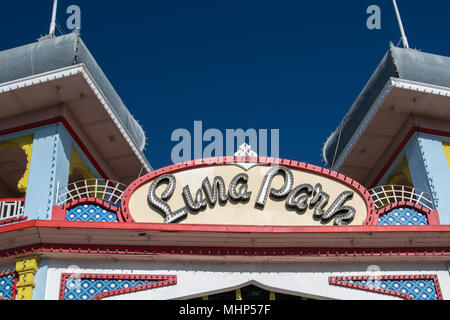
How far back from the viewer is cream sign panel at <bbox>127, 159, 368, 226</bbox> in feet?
39.3

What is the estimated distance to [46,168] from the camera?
513 inches

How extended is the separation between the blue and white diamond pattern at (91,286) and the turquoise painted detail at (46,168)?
1789 mm

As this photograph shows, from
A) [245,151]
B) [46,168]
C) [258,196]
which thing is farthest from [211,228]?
[46,168]

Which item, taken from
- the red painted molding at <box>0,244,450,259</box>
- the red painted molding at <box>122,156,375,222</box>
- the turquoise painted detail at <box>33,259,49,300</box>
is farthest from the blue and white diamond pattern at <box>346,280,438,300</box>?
the turquoise painted detail at <box>33,259,49,300</box>

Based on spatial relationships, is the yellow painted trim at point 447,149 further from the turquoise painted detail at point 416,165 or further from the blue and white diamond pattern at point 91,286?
the blue and white diamond pattern at point 91,286

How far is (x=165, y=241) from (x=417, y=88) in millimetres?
6492

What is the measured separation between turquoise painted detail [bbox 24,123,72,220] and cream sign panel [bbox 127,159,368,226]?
5.79ft

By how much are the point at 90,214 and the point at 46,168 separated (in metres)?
2.03

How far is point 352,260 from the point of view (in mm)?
11391

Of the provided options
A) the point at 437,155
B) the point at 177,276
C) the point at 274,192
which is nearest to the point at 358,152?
the point at 437,155

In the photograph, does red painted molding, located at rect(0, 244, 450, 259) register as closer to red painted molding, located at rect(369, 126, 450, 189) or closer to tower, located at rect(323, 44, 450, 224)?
tower, located at rect(323, 44, 450, 224)

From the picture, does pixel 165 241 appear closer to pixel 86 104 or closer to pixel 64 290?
pixel 64 290
